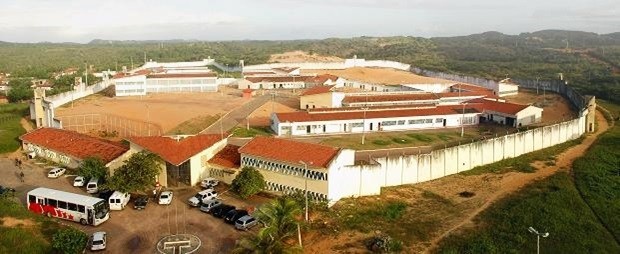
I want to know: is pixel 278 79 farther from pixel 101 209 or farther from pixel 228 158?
pixel 101 209

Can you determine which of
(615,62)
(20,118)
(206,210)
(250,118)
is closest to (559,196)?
(206,210)

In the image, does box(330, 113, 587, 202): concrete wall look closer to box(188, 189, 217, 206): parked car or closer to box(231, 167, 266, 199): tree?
box(231, 167, 266, 199): tree

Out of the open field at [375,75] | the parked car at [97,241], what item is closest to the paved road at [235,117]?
the parked car at [97,241]

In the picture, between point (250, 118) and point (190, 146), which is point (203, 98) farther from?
point (190, 146)

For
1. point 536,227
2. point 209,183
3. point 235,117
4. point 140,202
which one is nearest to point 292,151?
point 209,183

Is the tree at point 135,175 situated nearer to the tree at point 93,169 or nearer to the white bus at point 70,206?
the white bus at point 70,206

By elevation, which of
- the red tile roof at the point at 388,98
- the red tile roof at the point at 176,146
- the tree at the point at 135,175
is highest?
the red tile roof at the point at 388,98
